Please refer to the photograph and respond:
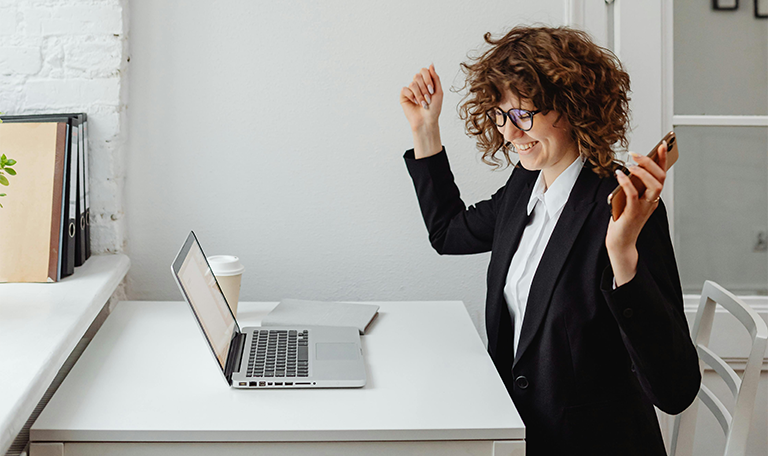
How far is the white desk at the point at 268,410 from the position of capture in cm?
104

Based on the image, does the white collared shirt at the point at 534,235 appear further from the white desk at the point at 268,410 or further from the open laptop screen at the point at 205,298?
the open laptop screen at the point at 205,298

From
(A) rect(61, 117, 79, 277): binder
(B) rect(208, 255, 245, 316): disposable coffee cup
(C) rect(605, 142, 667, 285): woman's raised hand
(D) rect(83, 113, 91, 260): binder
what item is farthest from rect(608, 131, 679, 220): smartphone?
(D) rect(83, 113, 91, 260): binder

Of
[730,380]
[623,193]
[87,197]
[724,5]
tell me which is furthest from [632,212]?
[87,197]

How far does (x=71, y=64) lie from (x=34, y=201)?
0.40 meters

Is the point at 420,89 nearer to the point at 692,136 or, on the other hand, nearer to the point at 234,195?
the point at 234,195

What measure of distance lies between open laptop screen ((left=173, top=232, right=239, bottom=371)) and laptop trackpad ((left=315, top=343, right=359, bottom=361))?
0.19 metres

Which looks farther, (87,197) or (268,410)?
(87,197)

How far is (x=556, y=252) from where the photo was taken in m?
1.27

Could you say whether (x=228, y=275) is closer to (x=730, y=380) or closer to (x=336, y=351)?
(x=336, y=351)

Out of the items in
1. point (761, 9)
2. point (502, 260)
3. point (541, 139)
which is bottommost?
point (502, 260)

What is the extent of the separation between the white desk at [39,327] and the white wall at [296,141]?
325 millimetres

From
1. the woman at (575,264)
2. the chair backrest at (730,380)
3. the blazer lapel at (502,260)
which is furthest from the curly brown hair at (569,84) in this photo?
the chair backrest at (730,380)

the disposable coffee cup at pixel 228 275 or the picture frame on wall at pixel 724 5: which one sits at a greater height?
the picture frame on wall at pixel 724 5

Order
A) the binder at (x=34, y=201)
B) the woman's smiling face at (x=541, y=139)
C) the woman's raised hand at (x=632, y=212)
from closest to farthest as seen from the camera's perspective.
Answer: the woman's raised hand at (x=632, y=212)
the woman's smiling face at (x=541, y=139)
the binder at (x=34, y=201)
